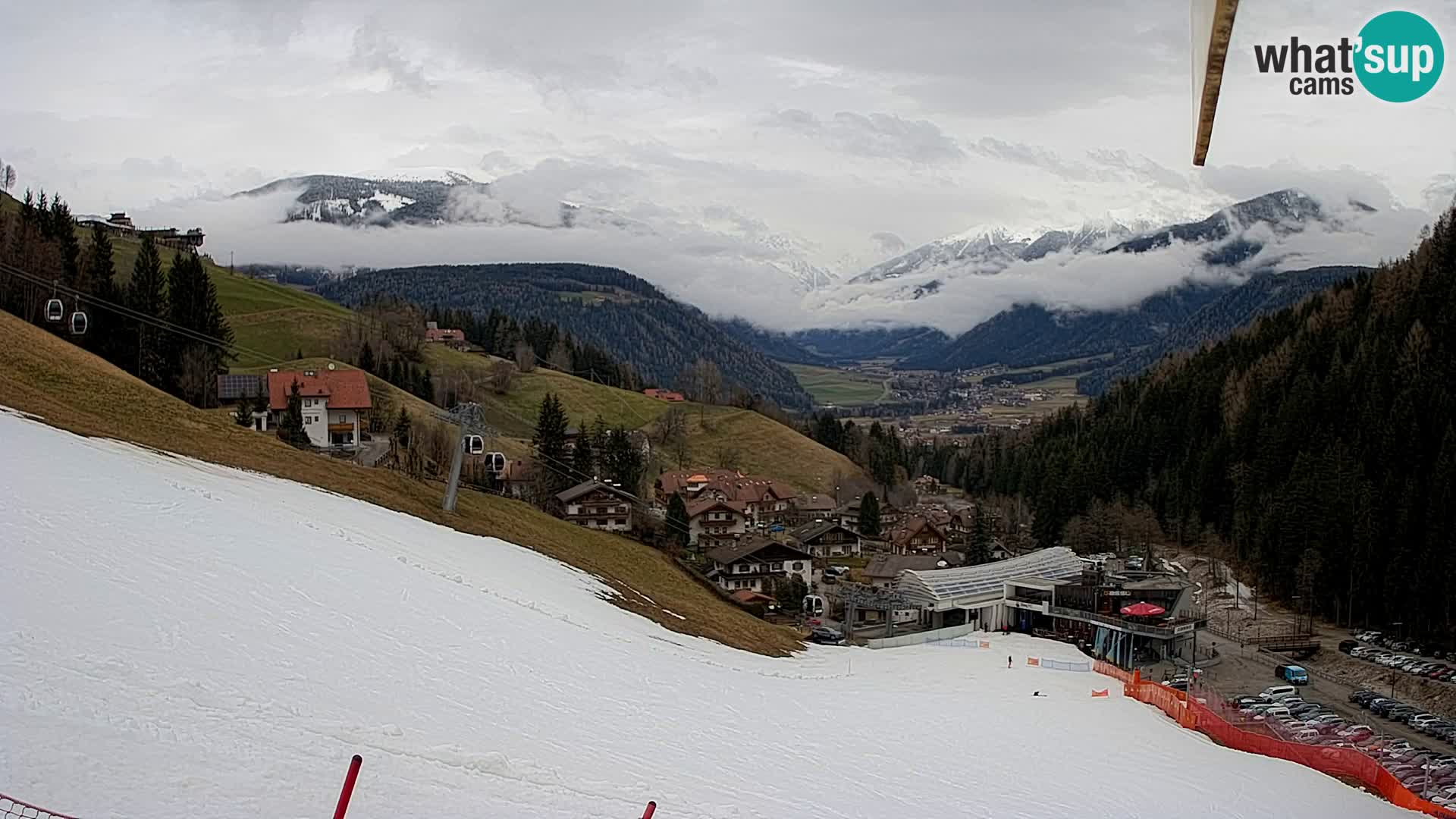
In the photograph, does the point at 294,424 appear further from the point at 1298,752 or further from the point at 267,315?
the point at 267,315

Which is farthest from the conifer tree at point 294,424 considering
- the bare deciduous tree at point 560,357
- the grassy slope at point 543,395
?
the bare deciduous tree at point 560,357

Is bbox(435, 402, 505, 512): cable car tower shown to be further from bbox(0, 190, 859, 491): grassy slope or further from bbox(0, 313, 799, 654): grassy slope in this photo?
bbox(0, 190, 859, 491): grassy slope

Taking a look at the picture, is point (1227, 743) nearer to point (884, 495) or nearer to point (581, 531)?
point (581, 531)

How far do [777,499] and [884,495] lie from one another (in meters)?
19.1

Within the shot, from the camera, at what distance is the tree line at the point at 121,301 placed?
53656mm

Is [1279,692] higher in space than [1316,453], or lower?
lower

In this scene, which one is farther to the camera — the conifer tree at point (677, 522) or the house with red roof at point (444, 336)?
the house with red roof at point (444, 336)

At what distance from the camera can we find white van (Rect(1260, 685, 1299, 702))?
3741 cm

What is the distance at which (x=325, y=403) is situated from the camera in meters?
65.9

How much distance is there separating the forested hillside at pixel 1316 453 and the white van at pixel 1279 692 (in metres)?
15.6

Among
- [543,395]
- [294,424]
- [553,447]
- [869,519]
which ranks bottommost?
[869,519]

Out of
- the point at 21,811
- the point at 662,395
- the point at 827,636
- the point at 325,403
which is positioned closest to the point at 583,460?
the point at 325,403

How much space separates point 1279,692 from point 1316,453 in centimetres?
4044

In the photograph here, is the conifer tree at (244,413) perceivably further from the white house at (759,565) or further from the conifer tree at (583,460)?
the white house at (759,565)
